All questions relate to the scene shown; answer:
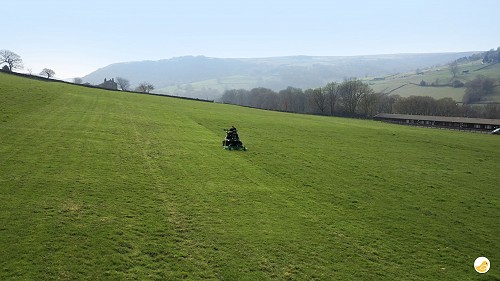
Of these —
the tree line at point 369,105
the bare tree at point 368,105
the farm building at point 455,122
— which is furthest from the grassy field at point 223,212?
the tree line at point 369,105

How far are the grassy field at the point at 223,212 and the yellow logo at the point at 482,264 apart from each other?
304mm

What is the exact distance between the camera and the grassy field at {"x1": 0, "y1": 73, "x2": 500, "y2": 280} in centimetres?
1130

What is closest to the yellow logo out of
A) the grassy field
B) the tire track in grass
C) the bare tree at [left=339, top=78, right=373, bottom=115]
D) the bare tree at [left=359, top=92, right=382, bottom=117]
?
the grassy field

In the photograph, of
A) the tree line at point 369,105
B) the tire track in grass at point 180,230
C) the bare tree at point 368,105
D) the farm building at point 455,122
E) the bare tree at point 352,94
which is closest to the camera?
the tire track in grass at point 180,230

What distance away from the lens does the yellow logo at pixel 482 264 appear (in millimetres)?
12817

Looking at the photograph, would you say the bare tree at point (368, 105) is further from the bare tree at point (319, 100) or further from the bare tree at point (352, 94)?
the bare tree at point (319, 100)

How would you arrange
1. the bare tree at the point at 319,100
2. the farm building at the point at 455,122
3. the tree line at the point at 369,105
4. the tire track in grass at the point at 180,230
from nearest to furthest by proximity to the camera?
the tire track in grass at the point at 180,230 → the farm building at the point at 455,122 → the tree line at the point at 369,105 → the bare tree at the point at 319,100

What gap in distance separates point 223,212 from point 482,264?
10.7 m

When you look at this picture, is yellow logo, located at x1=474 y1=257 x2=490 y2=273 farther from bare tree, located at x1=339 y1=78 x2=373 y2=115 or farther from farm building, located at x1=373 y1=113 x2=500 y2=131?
bare tree, located at x1=339 y1=78 x2=373 y2=115

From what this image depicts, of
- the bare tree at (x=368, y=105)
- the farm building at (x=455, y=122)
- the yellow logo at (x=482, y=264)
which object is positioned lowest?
the yellow logo at (x=482, y=264)

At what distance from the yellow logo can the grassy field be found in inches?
12.0

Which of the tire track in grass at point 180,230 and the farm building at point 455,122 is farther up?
the farm building at point 455,122

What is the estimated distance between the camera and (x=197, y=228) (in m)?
13.9

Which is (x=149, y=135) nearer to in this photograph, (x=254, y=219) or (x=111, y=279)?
(x=254, y=219)
